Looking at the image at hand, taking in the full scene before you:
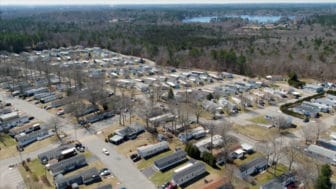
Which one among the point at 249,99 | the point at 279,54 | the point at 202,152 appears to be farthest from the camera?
the point at 279,54

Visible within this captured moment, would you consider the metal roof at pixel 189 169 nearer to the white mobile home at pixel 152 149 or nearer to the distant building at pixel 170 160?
the distant building at pixel 170 160

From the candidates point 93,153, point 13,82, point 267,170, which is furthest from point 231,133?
point 13,82

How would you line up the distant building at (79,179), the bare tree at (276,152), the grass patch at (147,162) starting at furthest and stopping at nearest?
the grass patch at (147,162) < the bare tree at (276,152) < the distant building at (79,179)

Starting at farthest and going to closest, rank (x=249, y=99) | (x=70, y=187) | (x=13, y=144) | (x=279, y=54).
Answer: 1. (x=279, y=54)
2. (x=249, y=99)
3. (x=13, y=144)
4. (x=70, y=187)

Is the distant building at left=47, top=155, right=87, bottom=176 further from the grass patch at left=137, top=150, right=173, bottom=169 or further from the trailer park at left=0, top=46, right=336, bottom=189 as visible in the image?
the grass patch at left=137, top=150, right=173, bottom=169

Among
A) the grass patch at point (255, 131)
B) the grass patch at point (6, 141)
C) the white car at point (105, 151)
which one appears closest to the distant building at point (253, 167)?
the grass patch at point (255, 131)

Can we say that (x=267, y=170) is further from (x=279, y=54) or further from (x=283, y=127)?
(x=279, y=54)
